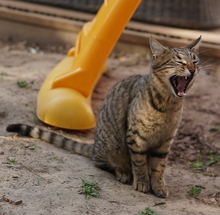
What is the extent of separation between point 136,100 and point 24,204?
125 cm

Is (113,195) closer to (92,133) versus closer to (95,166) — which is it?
(95,166)

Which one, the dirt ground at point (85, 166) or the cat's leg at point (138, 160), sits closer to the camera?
the dirt ground at point (85, 166)

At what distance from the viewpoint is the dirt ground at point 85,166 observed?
2625 mm

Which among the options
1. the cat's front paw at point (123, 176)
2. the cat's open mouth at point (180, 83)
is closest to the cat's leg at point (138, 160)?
the cat's front paw at point (123, 176)

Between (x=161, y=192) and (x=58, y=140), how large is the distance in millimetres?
1099

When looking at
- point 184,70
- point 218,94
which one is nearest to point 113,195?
point 184,70

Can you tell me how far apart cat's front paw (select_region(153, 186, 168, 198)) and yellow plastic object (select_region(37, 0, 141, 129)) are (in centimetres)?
120

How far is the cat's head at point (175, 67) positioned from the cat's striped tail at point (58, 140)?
3.59 feet

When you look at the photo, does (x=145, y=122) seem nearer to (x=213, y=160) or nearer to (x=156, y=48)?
(x=156, y=48)

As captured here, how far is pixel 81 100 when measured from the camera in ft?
13.5

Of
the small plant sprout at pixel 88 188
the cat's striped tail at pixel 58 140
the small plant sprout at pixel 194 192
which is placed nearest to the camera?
the small plant sprout at pixel 88 188

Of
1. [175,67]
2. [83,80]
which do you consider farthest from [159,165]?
[83,80]

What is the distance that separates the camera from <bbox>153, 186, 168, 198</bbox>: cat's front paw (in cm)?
316

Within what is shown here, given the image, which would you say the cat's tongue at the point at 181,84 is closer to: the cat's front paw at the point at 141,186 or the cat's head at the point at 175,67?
the cat's head at the point at 175,67
